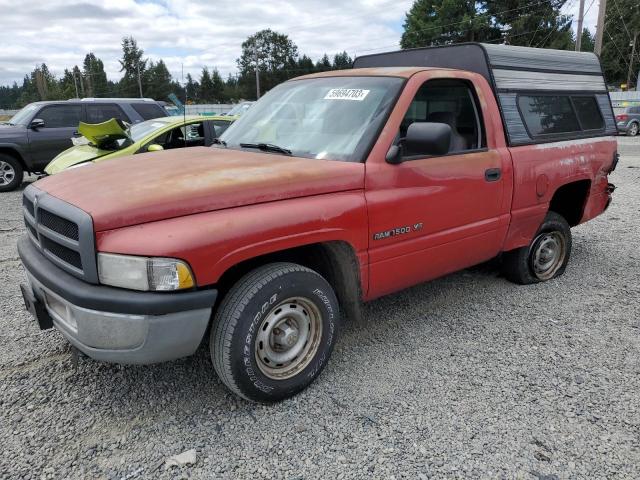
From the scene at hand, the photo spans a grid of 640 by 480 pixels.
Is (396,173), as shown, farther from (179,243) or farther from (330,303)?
(179,243)

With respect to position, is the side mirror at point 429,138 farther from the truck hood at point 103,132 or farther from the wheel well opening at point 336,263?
the truck hood at point 103,132

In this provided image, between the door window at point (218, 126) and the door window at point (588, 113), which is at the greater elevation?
the door window at point (218, 126)

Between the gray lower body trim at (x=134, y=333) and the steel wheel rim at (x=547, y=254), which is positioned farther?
the steel wheel rim at (x=547, y=254)

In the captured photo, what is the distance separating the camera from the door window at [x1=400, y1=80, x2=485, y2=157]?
148 inches

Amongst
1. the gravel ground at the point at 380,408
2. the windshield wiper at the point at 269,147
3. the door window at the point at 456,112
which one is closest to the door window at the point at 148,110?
the gravel ground at the point at 380,408

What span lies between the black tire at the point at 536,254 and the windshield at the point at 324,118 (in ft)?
7.10

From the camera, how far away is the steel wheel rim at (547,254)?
4.69m

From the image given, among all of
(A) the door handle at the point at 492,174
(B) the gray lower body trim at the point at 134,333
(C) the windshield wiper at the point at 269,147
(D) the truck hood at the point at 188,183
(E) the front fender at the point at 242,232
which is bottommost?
(B) the gray lower body trim at the point at 134,333

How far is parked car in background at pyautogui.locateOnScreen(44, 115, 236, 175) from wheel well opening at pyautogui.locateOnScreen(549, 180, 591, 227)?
14.8 feet

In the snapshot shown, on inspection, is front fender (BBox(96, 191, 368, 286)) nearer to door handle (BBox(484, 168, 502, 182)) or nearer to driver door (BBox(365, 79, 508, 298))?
driver door (BBox(365, 79, 508, 298))

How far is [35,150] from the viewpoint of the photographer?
33.7ft

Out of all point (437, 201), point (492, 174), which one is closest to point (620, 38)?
point (492, 174)

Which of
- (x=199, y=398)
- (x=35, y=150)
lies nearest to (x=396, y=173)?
(x=199, y=398)

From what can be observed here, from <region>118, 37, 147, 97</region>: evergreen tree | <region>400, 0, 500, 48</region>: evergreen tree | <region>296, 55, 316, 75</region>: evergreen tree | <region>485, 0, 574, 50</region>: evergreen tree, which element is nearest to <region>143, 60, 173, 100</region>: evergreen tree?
<region>118, 37, 147, 97</region>: evergreen tree
